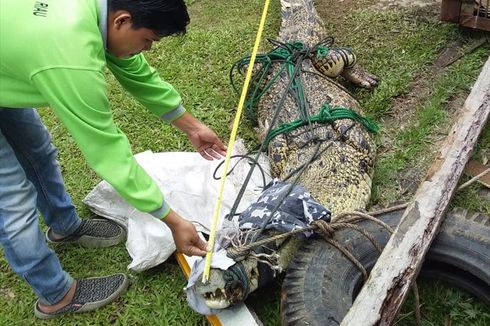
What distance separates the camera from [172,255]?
3.14 meters

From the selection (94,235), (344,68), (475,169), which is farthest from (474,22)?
(94,235)

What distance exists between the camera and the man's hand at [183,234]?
213 cm

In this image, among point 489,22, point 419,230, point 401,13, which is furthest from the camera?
point 401,13

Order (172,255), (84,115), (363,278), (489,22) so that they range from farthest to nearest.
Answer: (489,22)
(172,255)
(363,278)
(84,115)

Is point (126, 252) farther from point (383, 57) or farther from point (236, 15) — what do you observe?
point (236, 15)

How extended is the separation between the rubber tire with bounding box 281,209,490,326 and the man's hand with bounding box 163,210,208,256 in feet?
1.69

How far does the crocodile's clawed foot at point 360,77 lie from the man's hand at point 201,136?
1.88 m

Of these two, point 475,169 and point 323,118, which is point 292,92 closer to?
point 323,118

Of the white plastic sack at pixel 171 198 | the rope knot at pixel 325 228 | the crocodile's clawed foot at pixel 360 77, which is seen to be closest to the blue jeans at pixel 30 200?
the white plastic sack at pixel 171 198

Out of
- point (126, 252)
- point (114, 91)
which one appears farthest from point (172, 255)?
point (114, 91)

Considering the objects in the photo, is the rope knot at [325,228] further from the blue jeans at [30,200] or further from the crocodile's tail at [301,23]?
the crocodile's tail at [301,23]

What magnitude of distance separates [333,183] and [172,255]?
1043 millimetres

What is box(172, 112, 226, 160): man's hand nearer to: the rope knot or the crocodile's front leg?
the rope knot

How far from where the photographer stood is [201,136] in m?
2.86
